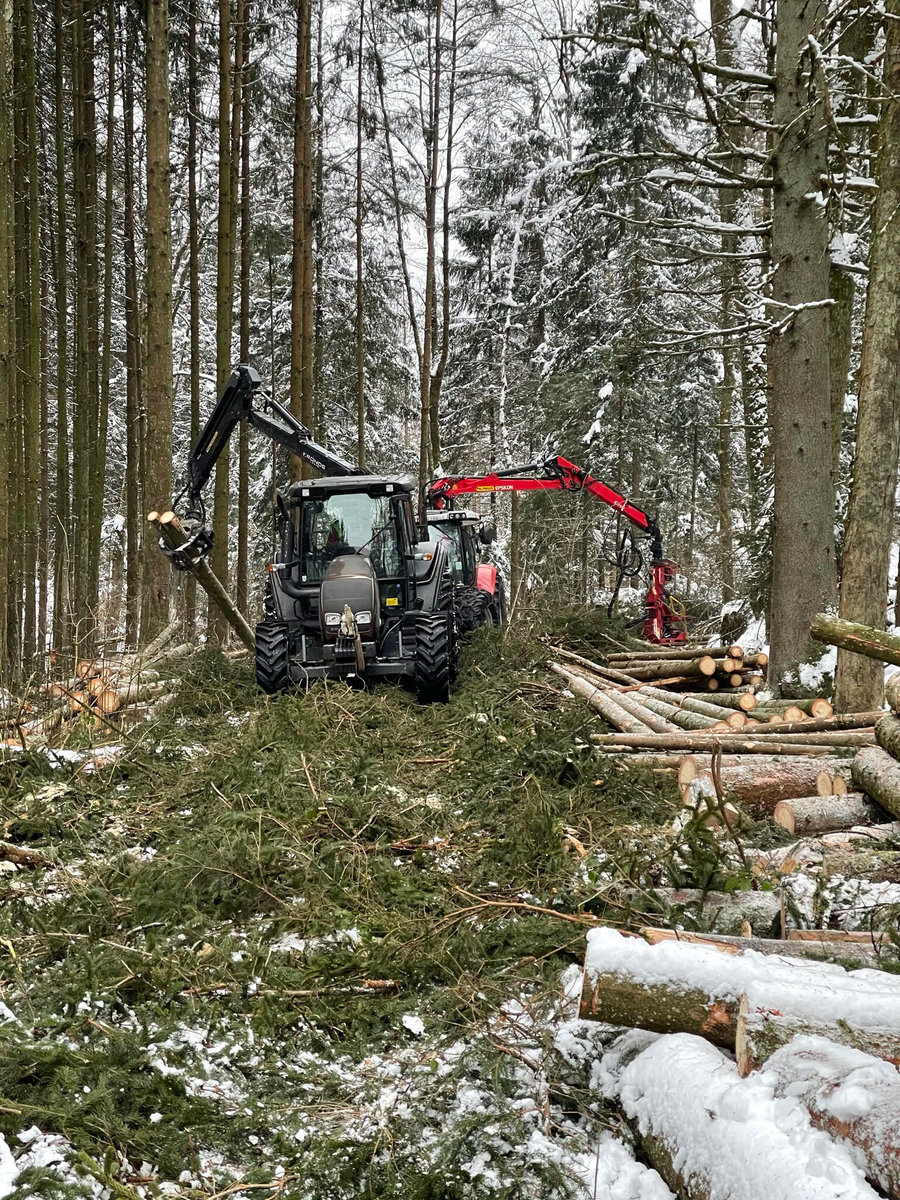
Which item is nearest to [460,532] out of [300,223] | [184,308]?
[300,223]

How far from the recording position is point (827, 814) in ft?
15.9

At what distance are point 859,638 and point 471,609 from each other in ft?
23.6

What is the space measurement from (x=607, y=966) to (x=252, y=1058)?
4.21 ft

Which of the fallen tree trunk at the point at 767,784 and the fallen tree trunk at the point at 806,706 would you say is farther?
the fallen tree trunk at the point at 806,706

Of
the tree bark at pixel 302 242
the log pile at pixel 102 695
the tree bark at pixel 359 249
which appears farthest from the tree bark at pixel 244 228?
the log pile at pixel 102 695

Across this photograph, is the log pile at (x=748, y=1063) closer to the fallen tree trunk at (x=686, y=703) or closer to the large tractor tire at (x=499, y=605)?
the fallen tree trunk at (x=686, y=703)

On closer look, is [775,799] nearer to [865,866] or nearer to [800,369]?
[865,866]

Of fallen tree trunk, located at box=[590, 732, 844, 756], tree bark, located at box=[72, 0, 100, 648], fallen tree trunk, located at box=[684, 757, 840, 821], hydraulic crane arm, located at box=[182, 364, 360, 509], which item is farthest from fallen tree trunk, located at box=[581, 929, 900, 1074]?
tree bark, located at box=[72, 0, 100, 648]

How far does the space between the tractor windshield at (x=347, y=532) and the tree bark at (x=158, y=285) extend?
220 cm

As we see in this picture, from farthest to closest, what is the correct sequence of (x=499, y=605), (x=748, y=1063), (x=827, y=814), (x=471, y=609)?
(x=499, y=605), (x=471, y=609), (x=827, y=814), (x=748, y=1063)

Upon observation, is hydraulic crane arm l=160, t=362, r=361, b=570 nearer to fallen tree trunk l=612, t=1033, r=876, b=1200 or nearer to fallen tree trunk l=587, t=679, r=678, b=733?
fallen tree trunk l=587, t=679, r=678, b=733

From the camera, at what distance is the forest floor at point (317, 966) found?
2.63 meters

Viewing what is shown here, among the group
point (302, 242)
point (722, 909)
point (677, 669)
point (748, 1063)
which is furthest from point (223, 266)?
point (748, 1063)

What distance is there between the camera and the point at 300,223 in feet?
48.6
